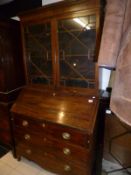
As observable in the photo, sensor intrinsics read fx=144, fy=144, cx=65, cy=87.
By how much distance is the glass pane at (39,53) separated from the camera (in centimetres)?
167

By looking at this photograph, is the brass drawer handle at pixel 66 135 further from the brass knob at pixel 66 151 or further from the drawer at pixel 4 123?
the drawer at pixel 4 123

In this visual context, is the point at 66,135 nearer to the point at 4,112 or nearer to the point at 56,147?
the point at 56,147

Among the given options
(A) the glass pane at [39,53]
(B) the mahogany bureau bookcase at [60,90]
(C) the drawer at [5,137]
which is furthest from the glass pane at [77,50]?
Answer: (C) the drawer at [5,137]

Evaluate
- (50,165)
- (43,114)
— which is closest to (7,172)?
(50,165)

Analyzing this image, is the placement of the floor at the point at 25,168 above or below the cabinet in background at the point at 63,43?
below

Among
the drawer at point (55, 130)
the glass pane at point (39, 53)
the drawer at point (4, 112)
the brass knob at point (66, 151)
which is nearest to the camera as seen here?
the drawer at point (55, 130)

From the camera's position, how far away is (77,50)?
1.52 meters

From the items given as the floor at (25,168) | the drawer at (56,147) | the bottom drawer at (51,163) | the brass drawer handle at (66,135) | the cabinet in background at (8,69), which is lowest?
the floor at (25,168)

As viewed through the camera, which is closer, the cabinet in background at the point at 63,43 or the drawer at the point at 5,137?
the cabinet in background at the point at 63,43

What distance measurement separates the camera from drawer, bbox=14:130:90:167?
1.39 m

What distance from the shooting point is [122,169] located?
5.72ft

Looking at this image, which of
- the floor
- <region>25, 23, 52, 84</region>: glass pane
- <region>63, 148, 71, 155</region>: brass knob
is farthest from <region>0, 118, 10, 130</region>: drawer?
<region>63, 148, 71, 155</region>: brass knob

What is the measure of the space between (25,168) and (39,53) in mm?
1465

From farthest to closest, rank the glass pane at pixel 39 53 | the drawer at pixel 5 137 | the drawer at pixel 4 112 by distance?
the drawer at pixel 5 137, the drawer at pixel 4 112, the glass pane at pixel 39 53
